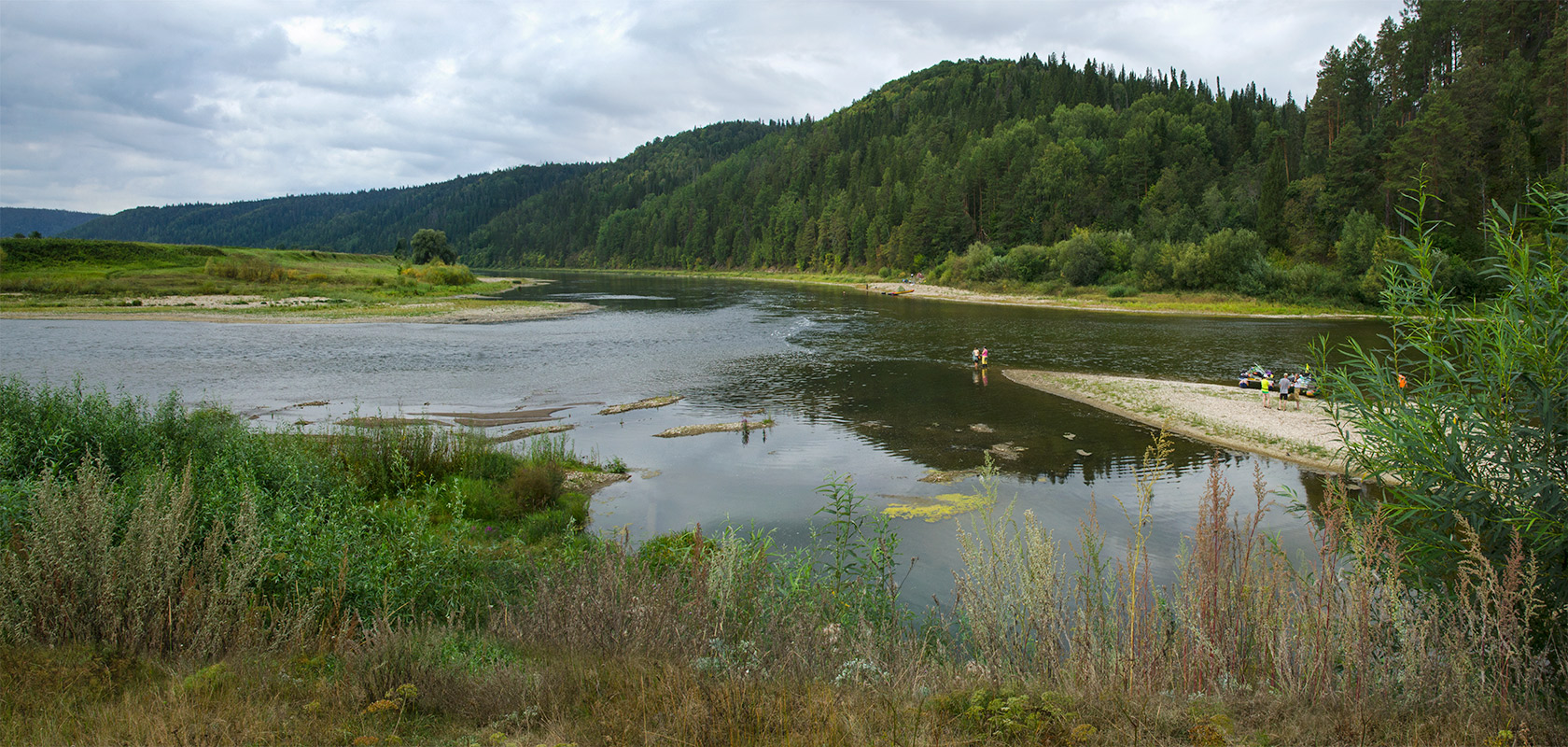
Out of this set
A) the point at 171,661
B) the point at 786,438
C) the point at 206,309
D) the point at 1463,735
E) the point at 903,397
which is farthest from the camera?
the point at 206,309

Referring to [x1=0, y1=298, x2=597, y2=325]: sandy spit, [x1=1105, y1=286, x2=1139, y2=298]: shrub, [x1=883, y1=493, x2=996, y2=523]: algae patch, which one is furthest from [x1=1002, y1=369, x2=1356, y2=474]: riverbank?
[x1=1105, y1=286, x2=1139, y2=298]: shrub

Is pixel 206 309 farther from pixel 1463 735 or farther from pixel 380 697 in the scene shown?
pixel 1463 735

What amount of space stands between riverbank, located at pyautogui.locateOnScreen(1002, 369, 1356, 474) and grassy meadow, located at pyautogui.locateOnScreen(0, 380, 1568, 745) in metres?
12.1

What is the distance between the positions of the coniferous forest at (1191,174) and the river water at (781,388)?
1262 centimetres

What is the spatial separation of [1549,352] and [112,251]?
10611 centimetres

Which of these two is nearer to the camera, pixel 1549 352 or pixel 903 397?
pixel 1549 352

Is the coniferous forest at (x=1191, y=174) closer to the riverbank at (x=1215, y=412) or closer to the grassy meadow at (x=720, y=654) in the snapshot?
the riverbank at (x=1215, y=412)

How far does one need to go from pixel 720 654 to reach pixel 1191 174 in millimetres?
109917

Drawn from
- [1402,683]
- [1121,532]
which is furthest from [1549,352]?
[1121,532]

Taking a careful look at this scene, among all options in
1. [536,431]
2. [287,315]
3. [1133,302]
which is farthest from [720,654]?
[1133,302]

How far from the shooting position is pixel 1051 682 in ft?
15.1

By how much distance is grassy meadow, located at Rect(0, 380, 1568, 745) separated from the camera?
3.88 metres

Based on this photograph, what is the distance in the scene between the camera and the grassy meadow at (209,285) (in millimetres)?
55375

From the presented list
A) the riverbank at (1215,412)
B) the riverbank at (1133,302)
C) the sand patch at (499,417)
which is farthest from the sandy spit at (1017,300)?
the sand patch at (499,417)
